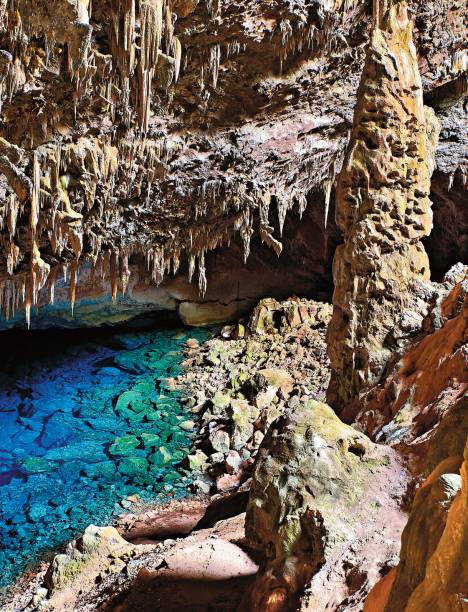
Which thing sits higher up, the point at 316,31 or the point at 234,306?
the point at 316,31

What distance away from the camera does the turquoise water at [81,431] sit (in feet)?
20.5

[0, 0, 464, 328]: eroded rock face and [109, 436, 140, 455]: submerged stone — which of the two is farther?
[109, 436, 140, 455]: submerged stone

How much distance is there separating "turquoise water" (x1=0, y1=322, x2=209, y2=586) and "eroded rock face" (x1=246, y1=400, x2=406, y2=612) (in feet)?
12.4

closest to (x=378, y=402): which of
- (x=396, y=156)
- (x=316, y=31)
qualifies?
(x=396, y=156)

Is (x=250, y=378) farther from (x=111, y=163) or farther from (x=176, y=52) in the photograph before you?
(x=176, y=52)

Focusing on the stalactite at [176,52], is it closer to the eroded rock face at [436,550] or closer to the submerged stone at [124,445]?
the eroded rock face at [436,550]

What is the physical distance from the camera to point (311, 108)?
6.88 m

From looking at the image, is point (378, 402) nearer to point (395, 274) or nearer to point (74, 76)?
point (395, 274)

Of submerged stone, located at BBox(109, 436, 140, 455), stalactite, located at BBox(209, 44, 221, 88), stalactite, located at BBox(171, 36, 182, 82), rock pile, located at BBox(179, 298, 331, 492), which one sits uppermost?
stalactite, located at BBox(209, 44, 221, 88)

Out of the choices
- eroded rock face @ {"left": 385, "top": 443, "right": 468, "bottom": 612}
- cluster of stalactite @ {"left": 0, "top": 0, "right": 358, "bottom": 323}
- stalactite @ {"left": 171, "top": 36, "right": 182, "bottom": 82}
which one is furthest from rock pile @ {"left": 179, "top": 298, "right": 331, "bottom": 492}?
eroded rock face @ {"left": 385, "top": 443, "right": 468, "bottom": 612}

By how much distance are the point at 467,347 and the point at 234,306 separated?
31.2ft

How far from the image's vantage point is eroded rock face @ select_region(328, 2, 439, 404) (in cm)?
436

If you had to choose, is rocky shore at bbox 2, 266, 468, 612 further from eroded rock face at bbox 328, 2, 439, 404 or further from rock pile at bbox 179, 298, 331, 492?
rock pile at bbox 179, 298, 331, 492

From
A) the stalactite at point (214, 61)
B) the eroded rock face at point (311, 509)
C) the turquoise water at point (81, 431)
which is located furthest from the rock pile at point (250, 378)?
the stalactite at point (214, 61)
